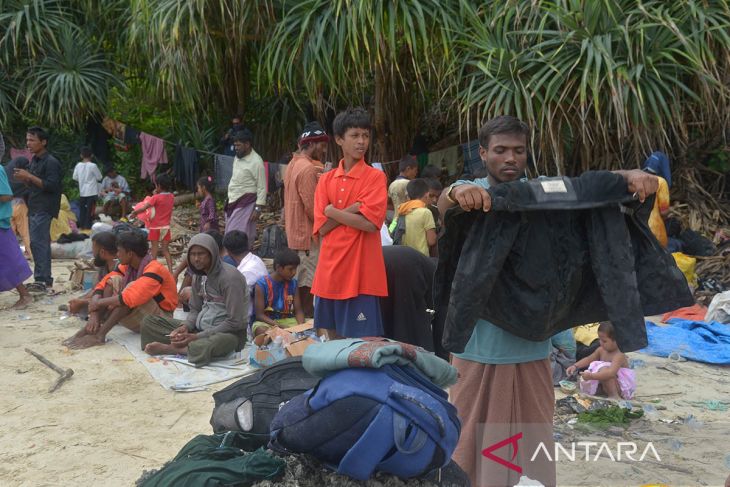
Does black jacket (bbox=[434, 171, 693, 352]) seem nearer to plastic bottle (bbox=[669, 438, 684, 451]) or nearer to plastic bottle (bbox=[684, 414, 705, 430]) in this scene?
→ plastic bottle (bbox=[669, 438, 684, 451])

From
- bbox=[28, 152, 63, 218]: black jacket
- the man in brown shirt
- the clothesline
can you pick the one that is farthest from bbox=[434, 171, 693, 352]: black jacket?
the clothesline

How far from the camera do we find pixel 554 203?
243 centimetres

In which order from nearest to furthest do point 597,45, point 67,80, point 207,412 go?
1. point 207,412
2. point 597,45
3. point 67,80

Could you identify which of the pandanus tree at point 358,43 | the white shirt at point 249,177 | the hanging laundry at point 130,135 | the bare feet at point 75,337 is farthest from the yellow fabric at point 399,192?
the hanging laundry at point 130,135

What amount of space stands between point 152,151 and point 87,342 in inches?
301

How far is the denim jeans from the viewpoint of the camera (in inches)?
310

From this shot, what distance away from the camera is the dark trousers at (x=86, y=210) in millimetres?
12023

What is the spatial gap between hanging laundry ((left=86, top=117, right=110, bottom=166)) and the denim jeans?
20.4 ft

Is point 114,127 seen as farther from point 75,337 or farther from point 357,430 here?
point 357,430

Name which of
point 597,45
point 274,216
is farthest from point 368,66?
point 274,216

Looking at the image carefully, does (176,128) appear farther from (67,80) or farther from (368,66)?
(368,66)

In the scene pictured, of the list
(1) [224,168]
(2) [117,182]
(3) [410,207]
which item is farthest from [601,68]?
(2) [117,182]

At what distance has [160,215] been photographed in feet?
29.8

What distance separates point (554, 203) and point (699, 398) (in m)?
3.13
